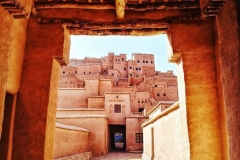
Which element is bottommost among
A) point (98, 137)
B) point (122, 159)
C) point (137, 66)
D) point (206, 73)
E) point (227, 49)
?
point (122, 159)

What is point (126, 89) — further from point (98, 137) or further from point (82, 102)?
point (98, 137)

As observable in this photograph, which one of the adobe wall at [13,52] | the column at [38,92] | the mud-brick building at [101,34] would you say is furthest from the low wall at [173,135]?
the adobe wall at [13,52]

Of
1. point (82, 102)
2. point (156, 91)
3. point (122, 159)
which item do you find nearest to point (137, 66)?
point (156, 91)

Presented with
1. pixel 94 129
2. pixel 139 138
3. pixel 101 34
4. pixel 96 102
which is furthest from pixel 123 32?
pixel 96 102

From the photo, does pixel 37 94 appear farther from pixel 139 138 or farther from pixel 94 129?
pixel 139 138

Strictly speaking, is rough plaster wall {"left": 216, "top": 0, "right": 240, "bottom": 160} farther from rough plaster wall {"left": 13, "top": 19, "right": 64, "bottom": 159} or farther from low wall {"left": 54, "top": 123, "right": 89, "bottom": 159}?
low wall {"left": 54, "top": 123, "right": 89, "bottom": 159}

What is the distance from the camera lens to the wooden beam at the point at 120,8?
4.66m

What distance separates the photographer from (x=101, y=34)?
582 cm

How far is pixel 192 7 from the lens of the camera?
16.6 ft

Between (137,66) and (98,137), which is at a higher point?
(137,66)

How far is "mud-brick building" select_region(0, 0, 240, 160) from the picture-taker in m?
4.58

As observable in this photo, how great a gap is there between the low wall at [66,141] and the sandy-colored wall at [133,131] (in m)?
8.78

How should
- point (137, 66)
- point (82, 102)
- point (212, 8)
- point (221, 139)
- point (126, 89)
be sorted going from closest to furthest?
1. point (212, 8)
2. point (221, 139)
3. point (82, 102)
4. point (126, 89)
5. point (137, 66)

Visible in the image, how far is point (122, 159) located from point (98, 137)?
514cm
